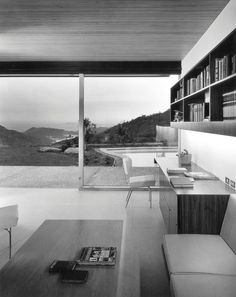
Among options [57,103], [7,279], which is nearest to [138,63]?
[57,103]

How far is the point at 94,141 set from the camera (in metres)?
7.38

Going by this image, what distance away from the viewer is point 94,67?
7.00 meters

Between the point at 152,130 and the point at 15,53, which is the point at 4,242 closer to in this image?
the point at 15,53

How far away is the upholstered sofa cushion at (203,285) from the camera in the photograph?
7.00 feet

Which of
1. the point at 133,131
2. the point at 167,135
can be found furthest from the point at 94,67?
the point at 167,135

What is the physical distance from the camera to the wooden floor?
3.39 meters

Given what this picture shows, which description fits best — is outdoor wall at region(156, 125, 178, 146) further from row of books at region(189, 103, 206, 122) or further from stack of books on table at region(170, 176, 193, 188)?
stack of books on table at region(170, 176, 193, 188)

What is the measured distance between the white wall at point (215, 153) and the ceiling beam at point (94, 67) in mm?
1617

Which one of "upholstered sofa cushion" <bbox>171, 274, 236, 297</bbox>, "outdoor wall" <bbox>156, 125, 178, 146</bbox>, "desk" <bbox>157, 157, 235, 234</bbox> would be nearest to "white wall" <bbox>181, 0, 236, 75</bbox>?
"desk" <bbox>157, 157, 235, 234</bbox>

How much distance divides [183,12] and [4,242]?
3.29 m

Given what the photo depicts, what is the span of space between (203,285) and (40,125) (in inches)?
→ 238

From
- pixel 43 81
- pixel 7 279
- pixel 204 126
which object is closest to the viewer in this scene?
pixel 7 279

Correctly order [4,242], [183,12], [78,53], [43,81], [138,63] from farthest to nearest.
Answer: [43,81]
[138,63]
[78,53]
[4,242]
[183,12]

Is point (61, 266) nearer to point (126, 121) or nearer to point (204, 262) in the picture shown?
point (204, 262)
